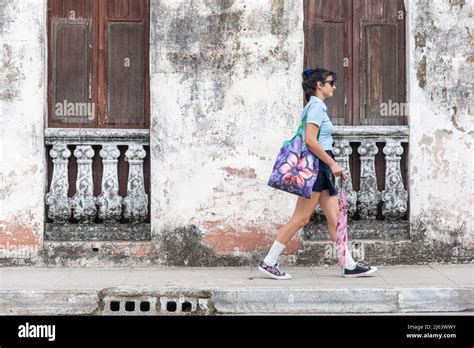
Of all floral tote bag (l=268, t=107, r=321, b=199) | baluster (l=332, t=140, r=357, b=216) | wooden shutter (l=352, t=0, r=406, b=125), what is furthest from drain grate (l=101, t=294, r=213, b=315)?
wooden shutter (l=352, t=0, r=406, b=125)

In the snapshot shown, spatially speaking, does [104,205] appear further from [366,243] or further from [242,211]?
[366,243]

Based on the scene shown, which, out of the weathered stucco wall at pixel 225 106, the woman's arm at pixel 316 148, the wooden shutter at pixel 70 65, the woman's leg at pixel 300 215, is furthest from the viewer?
the wooden shutter at pixel 70 65

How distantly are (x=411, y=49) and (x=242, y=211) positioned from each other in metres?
2.48

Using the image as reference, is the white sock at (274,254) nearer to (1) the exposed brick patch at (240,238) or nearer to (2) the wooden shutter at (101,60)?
(1) the exposed brick patch at (240,238)

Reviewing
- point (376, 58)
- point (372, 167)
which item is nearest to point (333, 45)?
point (376, 58)

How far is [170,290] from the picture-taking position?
23.2ft

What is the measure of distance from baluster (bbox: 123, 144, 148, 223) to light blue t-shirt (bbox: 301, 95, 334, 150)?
214 cm

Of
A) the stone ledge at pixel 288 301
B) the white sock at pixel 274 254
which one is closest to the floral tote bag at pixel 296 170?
the white sock at pixel 274 254

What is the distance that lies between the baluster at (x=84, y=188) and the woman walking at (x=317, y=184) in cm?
216

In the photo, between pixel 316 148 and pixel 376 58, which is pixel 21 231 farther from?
pixel 376 58

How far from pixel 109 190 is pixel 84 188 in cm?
27

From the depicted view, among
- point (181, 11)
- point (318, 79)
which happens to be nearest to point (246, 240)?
point (318, 79)

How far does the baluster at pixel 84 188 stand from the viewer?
8.64m

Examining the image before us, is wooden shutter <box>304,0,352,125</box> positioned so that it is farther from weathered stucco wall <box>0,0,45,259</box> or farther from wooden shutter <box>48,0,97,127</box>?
weathered stucco wall <box>0,0,45,259</box>
